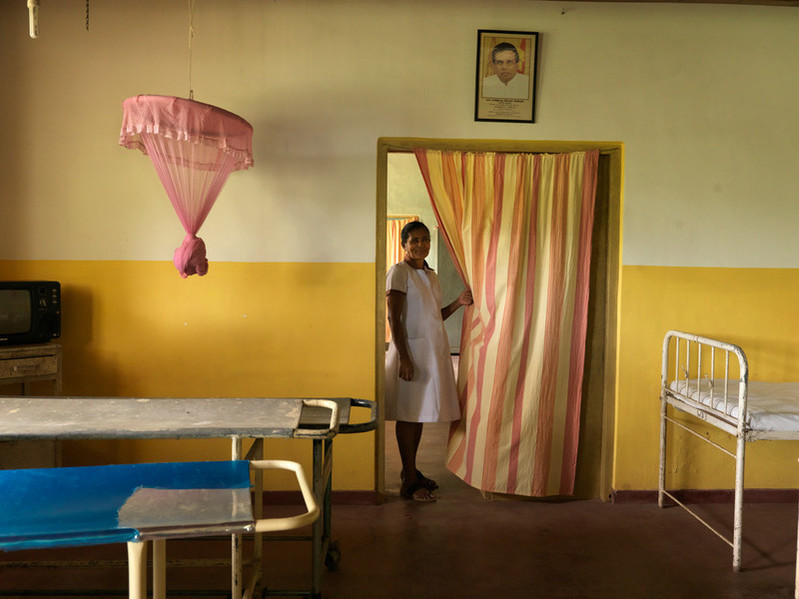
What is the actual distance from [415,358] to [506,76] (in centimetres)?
161

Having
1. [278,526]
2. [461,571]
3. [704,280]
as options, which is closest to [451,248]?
[704,280]

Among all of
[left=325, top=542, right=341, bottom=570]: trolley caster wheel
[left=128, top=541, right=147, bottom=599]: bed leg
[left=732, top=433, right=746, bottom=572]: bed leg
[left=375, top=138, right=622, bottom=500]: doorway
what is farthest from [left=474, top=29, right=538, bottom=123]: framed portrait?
[left=128, top=541, right=147, bottom=599]: bed leg

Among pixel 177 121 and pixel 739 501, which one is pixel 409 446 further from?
pixel 177 121

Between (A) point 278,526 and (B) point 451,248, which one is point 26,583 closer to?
(A) point 278,526

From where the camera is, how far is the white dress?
3.56 m

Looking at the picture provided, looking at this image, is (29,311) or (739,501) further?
(29,311)

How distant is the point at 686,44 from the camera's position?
3484 millimetres

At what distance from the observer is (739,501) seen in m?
2.74

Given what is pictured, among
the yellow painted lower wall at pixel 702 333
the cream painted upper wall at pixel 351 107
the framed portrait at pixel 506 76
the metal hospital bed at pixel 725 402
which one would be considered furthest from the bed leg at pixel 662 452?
the framed portrait at pixel 506 76

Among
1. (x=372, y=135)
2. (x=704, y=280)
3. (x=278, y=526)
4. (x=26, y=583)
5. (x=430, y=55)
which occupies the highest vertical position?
(x=430, y=55)

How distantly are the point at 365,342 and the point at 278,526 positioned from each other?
2.11 meters

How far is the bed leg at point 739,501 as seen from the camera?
106 inches

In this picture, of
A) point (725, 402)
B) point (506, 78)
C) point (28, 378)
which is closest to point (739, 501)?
point (725, 402)

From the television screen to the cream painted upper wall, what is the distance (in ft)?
1.35
